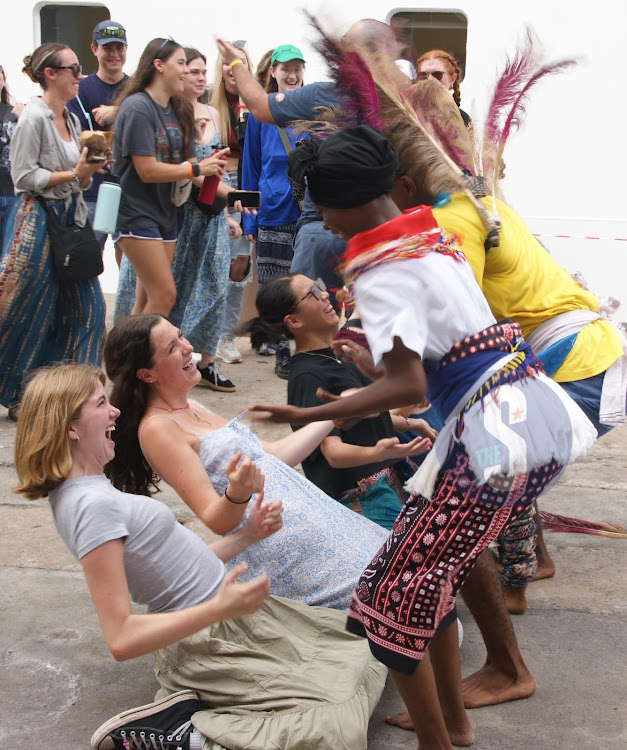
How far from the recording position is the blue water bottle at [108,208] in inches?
205

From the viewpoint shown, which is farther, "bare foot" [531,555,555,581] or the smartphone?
the smartphone

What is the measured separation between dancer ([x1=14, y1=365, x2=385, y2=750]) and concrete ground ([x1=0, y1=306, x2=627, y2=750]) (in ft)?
0.78

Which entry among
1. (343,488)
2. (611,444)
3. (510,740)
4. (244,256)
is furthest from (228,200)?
(510,740)

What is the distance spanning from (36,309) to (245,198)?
5.02ft

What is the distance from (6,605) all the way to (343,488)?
1.20m

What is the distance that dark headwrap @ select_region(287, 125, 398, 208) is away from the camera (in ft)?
7.12

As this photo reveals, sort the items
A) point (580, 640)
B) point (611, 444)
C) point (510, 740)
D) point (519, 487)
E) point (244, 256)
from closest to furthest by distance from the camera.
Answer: point (519, 487), point (510, 740), point (580, 640), point (611, 444), point (244, 256)

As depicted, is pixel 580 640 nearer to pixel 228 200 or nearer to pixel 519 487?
pixel 519 487

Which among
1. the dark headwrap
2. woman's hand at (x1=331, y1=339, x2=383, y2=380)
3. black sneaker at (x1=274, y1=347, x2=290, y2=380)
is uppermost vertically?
the dark headwrap

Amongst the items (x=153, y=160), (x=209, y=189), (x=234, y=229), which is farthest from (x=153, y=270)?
(x=234, y=229)

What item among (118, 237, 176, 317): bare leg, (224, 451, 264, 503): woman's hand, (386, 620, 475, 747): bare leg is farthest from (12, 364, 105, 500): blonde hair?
(118, 237, 176, 317): bare leg

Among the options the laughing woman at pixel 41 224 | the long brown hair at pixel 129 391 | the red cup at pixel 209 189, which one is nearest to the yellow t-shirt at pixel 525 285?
the long brown hair at pixel 129 391

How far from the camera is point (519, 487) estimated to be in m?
2.17

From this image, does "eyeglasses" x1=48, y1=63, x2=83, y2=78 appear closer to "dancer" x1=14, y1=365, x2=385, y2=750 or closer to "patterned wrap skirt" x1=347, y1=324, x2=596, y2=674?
"dancer" x1=14, y1=365, x2=385, y2=750
